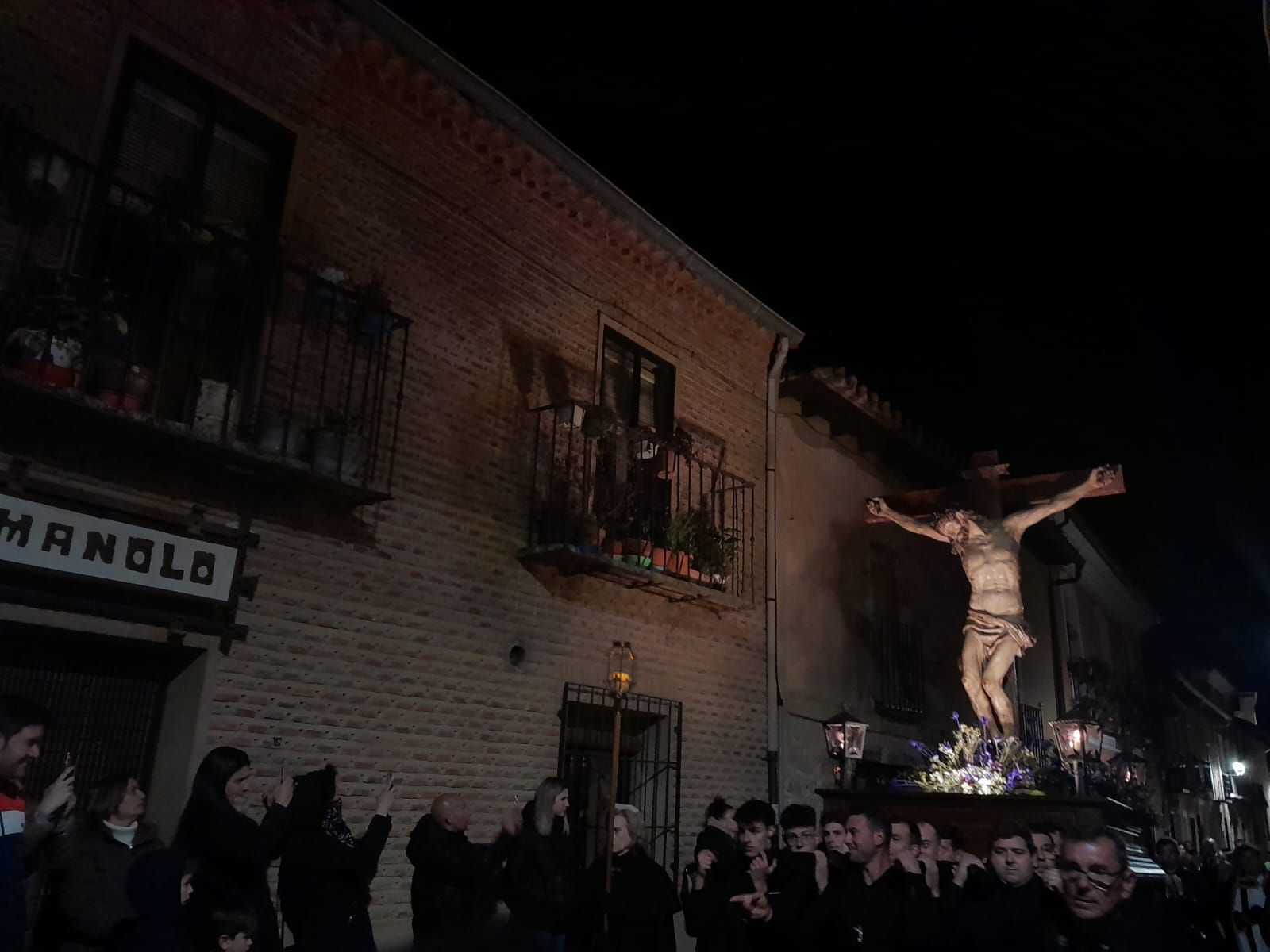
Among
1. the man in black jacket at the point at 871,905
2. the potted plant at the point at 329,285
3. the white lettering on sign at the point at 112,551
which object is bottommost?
the man in black jacket at the point at 871,905

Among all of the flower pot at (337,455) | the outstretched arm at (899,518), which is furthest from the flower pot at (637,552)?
the outstretched arm at (899,518)

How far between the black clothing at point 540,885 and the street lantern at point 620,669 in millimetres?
2201

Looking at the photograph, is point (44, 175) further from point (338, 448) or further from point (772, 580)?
point (772, 580)

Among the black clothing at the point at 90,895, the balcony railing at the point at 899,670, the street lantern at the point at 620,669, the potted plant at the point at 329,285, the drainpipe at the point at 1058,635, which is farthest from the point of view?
the drainpipe at the point at 1058,635

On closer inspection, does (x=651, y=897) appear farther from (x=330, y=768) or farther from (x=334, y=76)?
(x=334, y=76)

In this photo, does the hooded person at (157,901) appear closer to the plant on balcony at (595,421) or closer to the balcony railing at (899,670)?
the plant on balcony at (595,421)

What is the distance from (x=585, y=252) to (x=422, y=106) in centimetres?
231

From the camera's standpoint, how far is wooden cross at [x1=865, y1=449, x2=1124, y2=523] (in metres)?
11.5

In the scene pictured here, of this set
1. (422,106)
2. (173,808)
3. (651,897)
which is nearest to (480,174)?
(422,106)

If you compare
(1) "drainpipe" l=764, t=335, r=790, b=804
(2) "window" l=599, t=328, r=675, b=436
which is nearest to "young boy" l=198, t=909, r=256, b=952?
(2) "window" l=599, t=328, r=675, b=436

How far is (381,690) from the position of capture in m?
7.25

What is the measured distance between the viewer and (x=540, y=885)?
5621 millimetres

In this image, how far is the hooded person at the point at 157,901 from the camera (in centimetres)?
401

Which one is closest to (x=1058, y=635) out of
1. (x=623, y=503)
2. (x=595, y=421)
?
(x=623, y=503)
